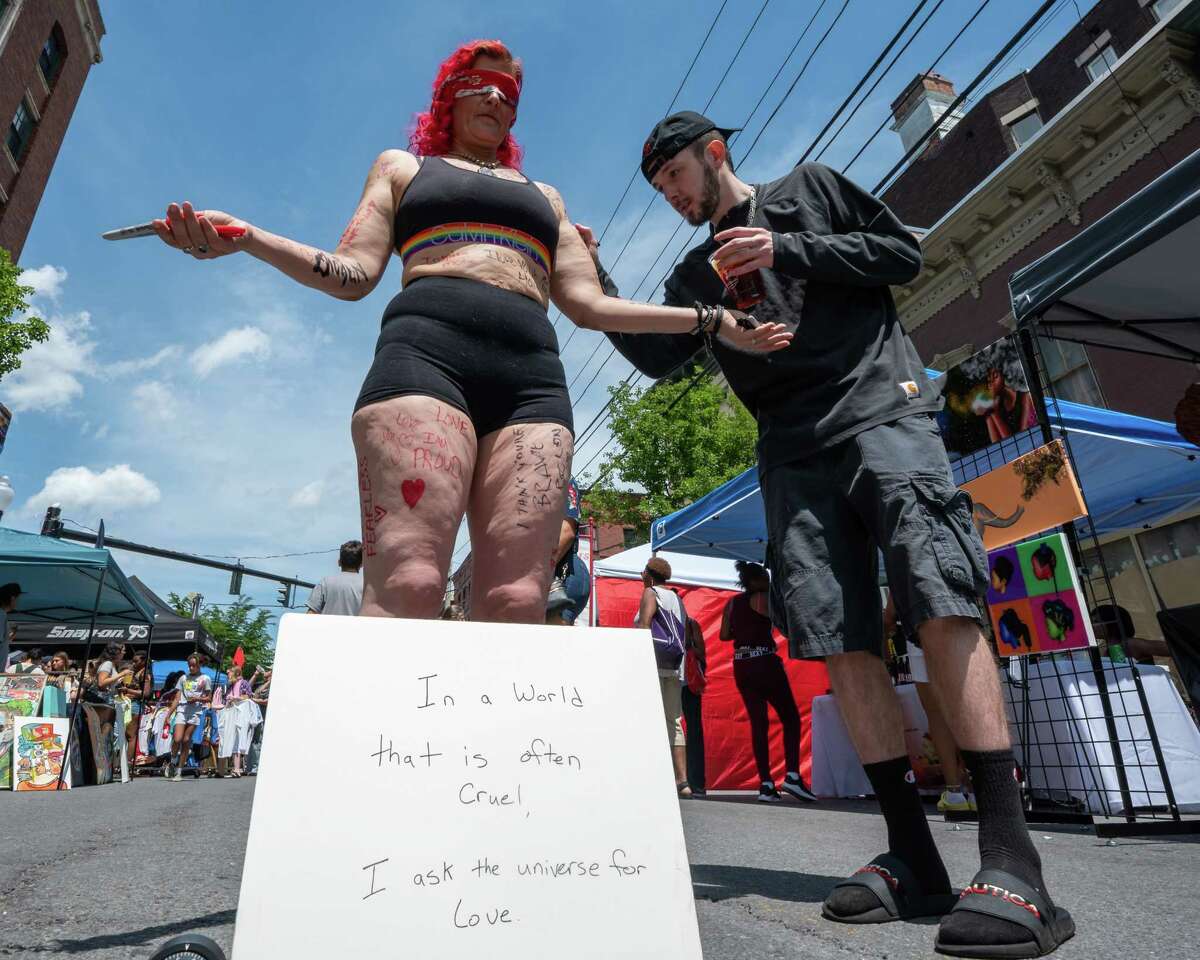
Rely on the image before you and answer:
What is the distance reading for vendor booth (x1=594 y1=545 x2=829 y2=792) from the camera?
6.81 metres

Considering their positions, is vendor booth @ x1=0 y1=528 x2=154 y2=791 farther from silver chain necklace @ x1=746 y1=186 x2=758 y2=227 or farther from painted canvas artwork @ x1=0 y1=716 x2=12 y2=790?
silver chain necklace @ x1=746 y1=186 x2=758 y2=227

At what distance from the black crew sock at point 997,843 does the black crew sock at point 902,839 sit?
0.54 feet

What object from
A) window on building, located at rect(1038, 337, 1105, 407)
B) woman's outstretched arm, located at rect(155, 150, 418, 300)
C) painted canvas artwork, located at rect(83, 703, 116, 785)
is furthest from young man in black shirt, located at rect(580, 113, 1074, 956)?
window on building, located at rect(1038, 337, 1105, 407)

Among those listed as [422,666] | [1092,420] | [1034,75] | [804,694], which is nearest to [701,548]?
[804,694]

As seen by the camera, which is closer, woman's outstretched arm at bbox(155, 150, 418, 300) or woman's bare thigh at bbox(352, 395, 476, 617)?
woman's bare thigh at bbox(352, 395, 476, 617)

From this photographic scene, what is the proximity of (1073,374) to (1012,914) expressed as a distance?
1278 centimetres

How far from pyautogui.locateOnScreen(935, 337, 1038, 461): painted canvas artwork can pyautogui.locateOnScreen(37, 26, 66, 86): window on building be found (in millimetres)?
26443

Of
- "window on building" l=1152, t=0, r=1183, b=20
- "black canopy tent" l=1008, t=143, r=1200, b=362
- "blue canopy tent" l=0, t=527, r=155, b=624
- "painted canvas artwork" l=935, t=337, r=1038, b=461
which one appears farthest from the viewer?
"window on building" l=1152, t=0, r=1183, b=20

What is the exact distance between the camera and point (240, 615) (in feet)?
142

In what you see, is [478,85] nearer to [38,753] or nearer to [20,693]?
[38,753]

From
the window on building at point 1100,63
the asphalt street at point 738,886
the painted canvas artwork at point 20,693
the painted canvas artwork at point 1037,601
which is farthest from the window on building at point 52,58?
the painted canvas artwork at point 1037,601

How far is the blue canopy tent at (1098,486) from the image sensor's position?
4562mm

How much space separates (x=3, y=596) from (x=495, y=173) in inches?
265

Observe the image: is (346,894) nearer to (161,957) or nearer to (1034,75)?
(161,957)
